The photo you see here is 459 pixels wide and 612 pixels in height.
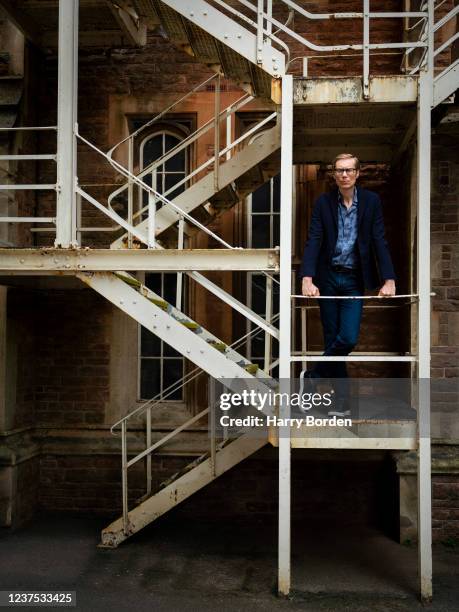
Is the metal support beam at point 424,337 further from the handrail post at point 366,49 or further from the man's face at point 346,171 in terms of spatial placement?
the man's face at point 346,171

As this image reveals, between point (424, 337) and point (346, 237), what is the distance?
1111 millimetres

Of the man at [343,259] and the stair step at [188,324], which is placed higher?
the man at [343,259]

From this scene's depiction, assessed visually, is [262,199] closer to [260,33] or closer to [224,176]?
[224,176]

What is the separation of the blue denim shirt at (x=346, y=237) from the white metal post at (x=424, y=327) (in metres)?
0.55

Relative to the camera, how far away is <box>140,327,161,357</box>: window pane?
8.84 m

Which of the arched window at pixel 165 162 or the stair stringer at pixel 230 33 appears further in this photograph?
the arched window at pixel 165 162

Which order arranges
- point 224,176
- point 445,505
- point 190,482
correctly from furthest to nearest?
point 445,505 → point 224,176 → point 190,482

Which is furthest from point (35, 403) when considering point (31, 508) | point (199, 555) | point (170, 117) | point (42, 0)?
point (42, 0)

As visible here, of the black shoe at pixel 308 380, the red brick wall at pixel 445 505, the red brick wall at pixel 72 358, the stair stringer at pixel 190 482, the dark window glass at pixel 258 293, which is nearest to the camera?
the black shoe at pixel 308 380

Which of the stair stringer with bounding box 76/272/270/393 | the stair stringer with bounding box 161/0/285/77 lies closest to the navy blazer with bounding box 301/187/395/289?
the stair stringer with bounding box 76/272/270/393

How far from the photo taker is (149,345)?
8.85 meters

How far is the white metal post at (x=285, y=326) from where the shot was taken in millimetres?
5879

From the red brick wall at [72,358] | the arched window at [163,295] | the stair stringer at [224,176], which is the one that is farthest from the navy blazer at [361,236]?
the red brick wall at [72,358]

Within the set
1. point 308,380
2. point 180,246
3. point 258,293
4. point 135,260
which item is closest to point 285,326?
point 308,380
